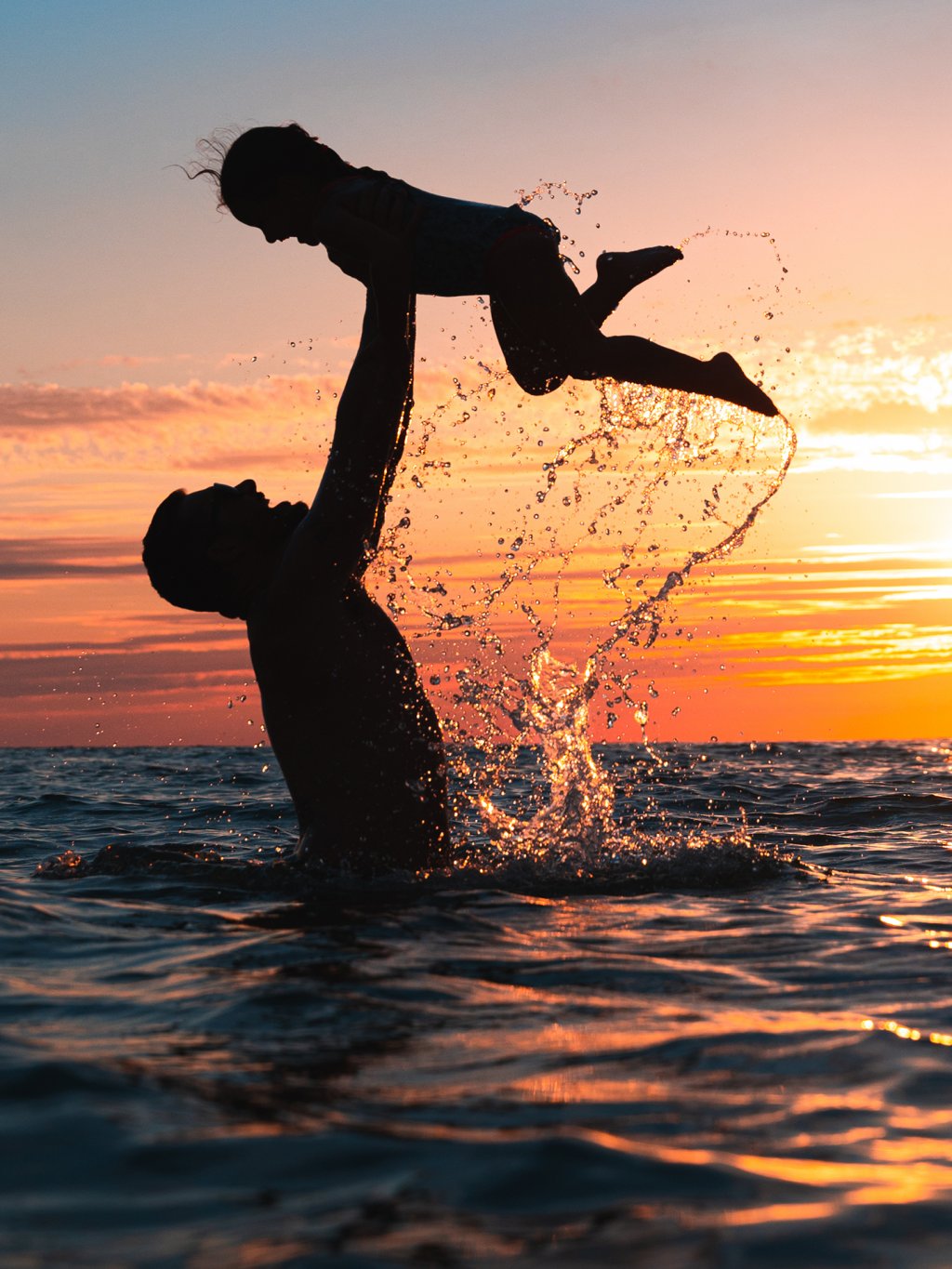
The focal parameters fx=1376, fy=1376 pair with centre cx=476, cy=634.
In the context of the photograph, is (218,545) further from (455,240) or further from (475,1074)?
(475,1074)

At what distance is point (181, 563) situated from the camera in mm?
5547

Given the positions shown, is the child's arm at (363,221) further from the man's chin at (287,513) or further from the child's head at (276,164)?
the man's chin at (287,513)

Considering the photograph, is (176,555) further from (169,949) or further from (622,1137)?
(622,1137)

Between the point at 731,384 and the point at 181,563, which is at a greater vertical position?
the point at 731,384

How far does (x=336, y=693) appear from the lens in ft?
17.9

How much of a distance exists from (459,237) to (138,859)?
4099mm

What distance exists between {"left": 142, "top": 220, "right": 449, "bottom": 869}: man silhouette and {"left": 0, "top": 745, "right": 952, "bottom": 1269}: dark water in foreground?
0.31 meters

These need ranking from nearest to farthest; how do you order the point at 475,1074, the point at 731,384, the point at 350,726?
the point at 475,1074 < the point at 350,726 < the point at 731,384

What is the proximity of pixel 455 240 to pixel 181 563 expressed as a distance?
1673 mm

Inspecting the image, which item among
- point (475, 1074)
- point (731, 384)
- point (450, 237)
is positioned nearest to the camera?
point (475, 1074)

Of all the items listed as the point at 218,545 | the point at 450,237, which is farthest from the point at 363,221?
the point at 218,545

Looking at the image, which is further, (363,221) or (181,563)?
(181,563)

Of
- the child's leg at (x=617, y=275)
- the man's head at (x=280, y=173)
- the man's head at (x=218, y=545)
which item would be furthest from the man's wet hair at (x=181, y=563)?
the child's leg at (x=617, y=275)

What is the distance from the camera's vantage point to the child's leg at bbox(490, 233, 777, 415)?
528 cm
